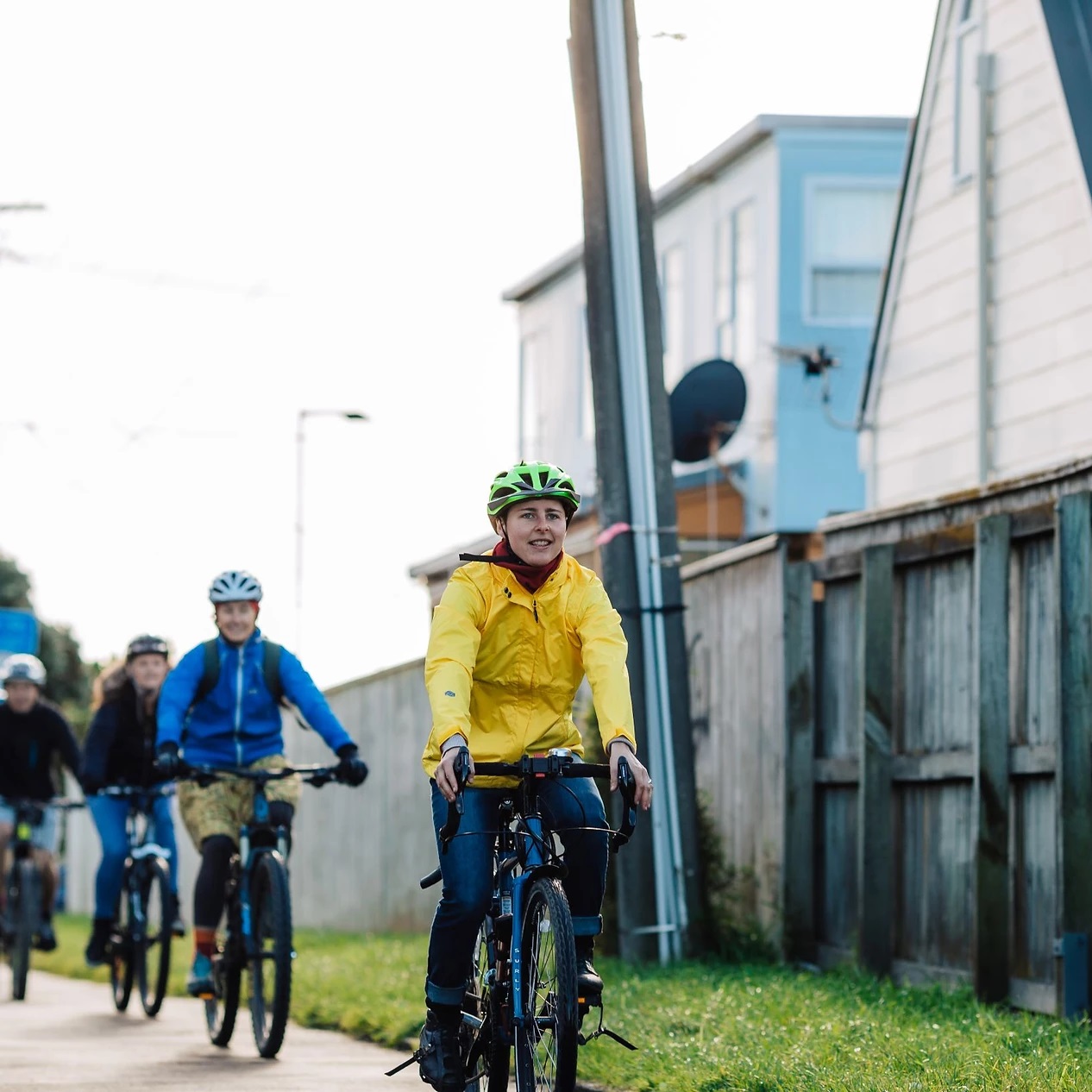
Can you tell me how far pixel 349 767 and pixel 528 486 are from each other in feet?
10.7

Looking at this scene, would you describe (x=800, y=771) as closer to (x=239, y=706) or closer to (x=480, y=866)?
(x=239, y=706)

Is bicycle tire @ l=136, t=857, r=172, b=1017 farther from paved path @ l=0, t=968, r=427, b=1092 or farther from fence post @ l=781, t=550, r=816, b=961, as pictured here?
fence post @ l=781, t=550, r=816, b=961

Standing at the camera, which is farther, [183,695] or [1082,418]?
[1082,418]

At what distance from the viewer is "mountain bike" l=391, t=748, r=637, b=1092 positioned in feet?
20.1

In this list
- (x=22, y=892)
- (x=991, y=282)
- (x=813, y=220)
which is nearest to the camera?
(x=22, y=892)

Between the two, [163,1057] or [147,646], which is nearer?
[163,1057]

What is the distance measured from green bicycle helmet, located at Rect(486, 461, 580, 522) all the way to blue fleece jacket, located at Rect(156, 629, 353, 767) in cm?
335

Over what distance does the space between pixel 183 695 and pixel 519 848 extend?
146 inches

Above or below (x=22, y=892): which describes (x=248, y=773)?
above

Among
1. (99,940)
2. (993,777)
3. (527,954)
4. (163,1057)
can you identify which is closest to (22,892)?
(99,940)

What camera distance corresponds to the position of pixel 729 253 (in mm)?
23984

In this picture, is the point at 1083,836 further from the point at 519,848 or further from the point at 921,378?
the point at 921,378

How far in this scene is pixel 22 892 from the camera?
13445 millimetres

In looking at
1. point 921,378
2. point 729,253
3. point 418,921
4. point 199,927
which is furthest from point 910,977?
point 729,253
